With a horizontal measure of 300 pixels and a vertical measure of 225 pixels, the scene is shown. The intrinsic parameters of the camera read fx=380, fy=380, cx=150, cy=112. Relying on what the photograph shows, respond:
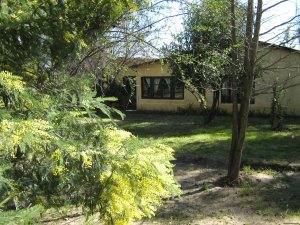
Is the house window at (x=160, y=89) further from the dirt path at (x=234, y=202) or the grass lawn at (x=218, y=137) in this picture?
the dirt path at (x=234, y=202)

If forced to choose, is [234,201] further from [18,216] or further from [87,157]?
[18,216]

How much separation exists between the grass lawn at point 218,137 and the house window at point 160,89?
2879mm

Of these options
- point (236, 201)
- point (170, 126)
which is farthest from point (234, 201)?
point (170, 126)

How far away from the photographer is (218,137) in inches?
494

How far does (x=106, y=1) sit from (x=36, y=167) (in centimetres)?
156

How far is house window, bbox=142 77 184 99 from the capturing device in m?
21.2

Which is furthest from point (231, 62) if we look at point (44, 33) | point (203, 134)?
point (203, 134)

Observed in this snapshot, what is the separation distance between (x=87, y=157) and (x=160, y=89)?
65.8 ft

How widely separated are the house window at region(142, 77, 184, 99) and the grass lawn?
2.88 m

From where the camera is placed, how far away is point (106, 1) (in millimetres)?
3262

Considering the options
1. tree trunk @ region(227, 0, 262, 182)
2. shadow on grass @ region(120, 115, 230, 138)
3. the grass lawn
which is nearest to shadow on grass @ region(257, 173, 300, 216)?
tree trunk @ region(227, 0, 262, 182)

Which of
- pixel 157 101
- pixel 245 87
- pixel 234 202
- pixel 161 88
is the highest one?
pixel 161 88

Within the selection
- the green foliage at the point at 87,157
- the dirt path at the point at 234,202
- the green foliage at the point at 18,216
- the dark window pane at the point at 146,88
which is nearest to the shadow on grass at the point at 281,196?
the dirt path at the point at 234,202

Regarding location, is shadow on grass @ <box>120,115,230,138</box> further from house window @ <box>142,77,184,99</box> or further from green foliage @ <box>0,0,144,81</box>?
green foliage @ <box>0,0,144,81</box>
